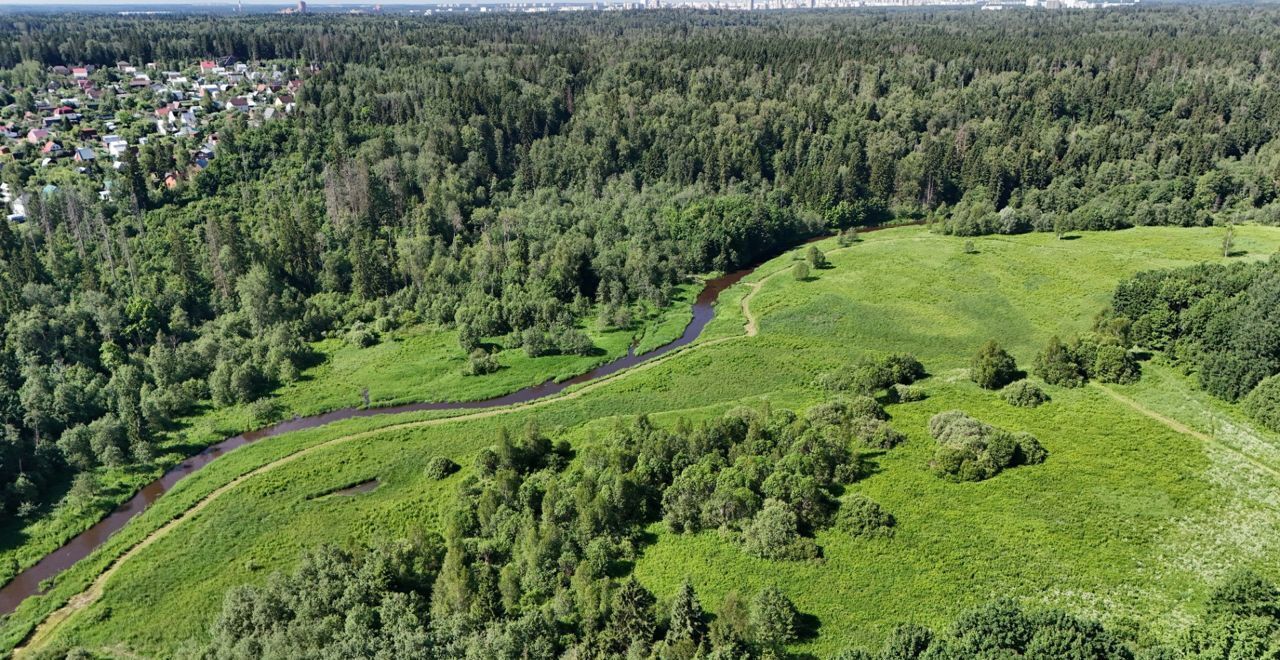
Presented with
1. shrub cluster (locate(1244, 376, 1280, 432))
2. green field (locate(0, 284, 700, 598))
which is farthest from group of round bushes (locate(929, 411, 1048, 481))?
green field (locate(0, 284, 700, 598))

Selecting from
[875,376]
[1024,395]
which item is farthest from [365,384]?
[1024,395]

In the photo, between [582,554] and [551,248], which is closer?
[582,554]

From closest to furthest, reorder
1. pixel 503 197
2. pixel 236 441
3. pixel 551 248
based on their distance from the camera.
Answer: pixel 236 441 → pixel 551 248 → pixel 503 197

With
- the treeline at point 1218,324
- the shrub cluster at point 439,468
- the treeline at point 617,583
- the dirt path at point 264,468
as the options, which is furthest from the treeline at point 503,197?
the treeline at point 1218,324

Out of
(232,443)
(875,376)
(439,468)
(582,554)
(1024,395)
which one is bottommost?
(232,443)

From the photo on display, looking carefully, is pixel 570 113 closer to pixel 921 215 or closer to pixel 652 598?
pixel 921 215

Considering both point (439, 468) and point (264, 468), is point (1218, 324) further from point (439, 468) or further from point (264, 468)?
point (264, 468)

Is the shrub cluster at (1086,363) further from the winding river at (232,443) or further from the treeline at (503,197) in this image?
the treeline at (503,197)
